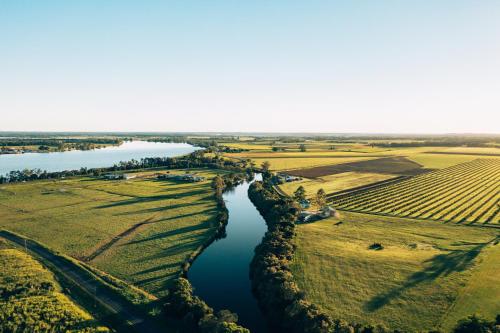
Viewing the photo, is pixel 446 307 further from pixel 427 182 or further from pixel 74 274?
pixel 427 182

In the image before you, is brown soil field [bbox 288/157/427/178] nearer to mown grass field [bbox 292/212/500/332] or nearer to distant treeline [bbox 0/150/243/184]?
distant treeline [bbox 0/150/243/184]

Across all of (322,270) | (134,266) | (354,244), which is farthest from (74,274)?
(354,244)

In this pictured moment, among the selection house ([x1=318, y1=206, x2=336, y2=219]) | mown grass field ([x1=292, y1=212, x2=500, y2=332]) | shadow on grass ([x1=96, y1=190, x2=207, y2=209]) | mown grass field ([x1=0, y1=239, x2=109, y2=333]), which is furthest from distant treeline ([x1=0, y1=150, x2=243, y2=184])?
mown grass field ([x1=292, y1=212, x2=500, y2=332])

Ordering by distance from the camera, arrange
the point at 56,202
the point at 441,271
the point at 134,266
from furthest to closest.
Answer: the point at 56,202
the point at 134,266
the point at 441,271

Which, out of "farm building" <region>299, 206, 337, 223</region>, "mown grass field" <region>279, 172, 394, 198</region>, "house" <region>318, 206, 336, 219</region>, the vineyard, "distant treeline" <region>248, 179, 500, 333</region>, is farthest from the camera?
"mown grass field" <region>279, 172, 394, 198</region>

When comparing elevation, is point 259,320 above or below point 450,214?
below

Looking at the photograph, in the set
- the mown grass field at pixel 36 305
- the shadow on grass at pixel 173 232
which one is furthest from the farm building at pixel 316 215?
the mown grass field at pixel 36 305

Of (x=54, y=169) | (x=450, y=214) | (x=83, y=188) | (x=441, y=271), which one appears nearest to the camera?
(x=441, y=271)
